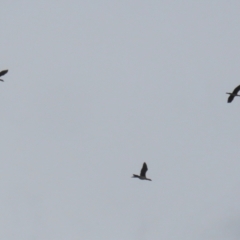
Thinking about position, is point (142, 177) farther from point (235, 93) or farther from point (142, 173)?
point (235, 93)

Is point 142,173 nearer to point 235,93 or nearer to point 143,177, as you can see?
point 143,177

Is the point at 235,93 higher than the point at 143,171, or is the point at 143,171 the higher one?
the point at 235,93

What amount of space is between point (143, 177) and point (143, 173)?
915mm

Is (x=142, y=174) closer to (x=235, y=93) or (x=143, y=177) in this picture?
(x=143, y=177)

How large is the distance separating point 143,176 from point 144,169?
3.44 feet

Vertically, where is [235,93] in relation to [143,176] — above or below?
above

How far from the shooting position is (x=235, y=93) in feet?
328

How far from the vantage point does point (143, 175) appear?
99.5 m

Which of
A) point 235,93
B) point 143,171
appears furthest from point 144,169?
point 235,93

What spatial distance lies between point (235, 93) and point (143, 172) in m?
17.8

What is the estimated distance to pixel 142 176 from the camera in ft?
325

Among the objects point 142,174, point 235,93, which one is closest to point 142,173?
point 142,174

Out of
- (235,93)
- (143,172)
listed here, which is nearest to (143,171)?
(143,172)

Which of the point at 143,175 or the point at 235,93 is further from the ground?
the point at 235,93
